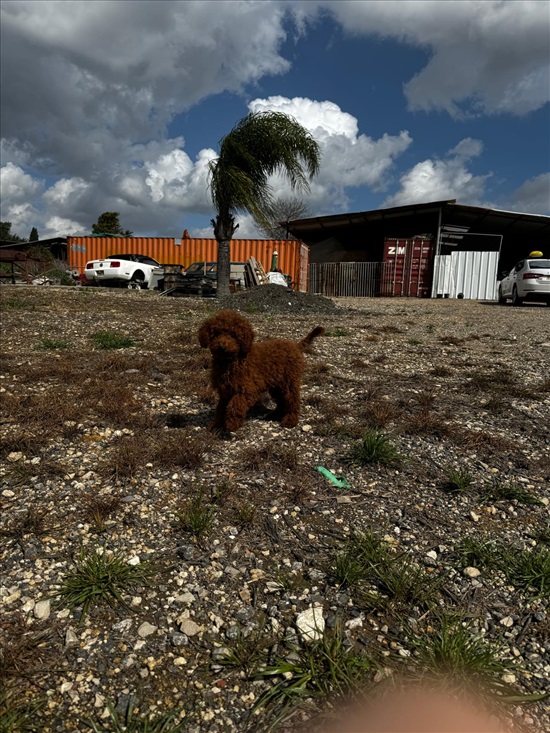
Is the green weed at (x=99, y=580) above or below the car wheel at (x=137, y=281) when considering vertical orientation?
below

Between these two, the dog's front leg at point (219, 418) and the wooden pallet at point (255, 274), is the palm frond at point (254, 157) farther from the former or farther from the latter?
the dog's front leg at point (219, 418)

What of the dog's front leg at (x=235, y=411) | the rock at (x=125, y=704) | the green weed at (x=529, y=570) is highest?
the dog's front leg at (x=235, y=411)

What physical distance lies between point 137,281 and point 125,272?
782 mm

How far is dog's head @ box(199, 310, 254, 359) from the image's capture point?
11.0 ft

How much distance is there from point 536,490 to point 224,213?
13.9 metres

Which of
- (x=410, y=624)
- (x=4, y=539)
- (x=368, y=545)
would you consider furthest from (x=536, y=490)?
(x=4, y=539)

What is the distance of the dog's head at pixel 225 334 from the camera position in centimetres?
334

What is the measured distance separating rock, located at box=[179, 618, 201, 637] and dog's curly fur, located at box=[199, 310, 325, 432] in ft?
6.20

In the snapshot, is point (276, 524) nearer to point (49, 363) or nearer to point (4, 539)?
point (4, 539)

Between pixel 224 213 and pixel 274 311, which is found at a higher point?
pixel 224 213

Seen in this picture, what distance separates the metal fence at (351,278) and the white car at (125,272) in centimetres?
1033

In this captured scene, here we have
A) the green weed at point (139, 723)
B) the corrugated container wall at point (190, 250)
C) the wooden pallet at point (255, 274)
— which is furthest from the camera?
the corrugated container wall at point (190, 250)

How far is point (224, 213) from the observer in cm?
1495

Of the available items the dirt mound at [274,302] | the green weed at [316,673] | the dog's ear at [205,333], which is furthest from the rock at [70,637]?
the dirt mound at [274,302]
